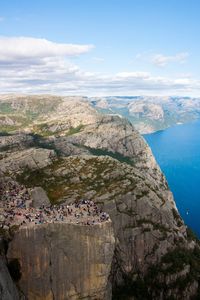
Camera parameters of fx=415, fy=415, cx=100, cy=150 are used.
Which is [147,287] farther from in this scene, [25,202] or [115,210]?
[25,202]

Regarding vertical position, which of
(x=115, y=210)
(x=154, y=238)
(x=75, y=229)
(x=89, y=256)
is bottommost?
(x=154, y=238)

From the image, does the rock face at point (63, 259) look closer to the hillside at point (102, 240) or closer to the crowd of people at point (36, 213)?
the hillside at point (102, 240)

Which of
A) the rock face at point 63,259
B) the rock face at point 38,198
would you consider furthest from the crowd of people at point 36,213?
the rock face at point 38,198

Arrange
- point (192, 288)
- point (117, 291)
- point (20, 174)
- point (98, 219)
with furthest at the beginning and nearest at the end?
point (20, 174) < point (192, 288) < point (117, 291) < point (98, 219)

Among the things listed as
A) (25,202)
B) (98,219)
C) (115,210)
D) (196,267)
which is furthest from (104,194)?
(98,219)

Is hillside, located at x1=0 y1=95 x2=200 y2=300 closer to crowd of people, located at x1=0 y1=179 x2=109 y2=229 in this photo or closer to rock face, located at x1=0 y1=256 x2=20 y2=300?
crowd of people, located at x1=0 y1=179 x2=109 y2=229

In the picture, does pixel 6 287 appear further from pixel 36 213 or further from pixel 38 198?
pixel 38 198

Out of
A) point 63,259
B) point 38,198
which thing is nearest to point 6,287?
point 63,259
